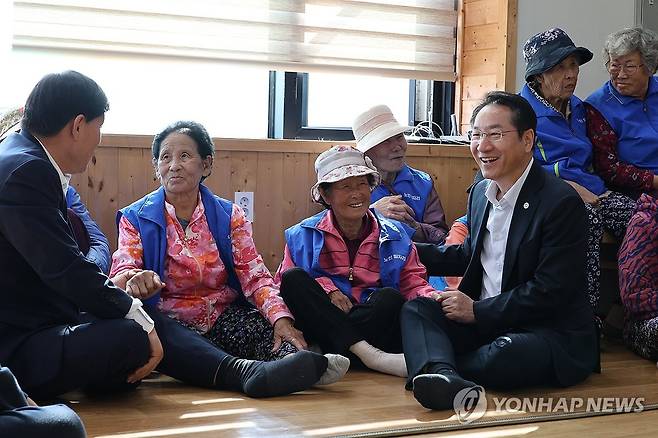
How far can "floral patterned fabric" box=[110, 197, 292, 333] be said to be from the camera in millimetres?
3154

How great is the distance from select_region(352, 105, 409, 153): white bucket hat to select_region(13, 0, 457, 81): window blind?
1.67 feet

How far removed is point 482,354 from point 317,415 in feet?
2.06

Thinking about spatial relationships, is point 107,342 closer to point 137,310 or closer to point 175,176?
point 137,310

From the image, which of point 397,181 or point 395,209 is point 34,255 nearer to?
point 395,209

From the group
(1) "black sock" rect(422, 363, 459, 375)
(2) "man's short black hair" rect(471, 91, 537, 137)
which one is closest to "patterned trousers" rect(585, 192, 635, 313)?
(2) "man's short black hair" rect(471, 91, 537, 137)

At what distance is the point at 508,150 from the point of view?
304 centimetres

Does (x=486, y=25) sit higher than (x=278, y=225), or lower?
higher

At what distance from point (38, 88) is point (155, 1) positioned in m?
1.66

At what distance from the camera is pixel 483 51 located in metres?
4.74

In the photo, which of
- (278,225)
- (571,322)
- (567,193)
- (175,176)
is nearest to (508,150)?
(567,193)

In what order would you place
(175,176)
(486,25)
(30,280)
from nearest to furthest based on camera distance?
(30,280) → (175,176) → (486,25)

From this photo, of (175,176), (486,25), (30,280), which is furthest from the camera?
(486,25)

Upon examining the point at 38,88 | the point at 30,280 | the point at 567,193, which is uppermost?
the point at 38,88

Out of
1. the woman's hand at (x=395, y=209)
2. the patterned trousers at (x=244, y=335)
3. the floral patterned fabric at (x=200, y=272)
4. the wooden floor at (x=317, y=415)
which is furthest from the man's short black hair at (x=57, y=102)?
the woman's hand at (x=395, y=209)
